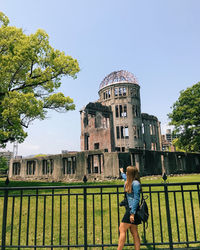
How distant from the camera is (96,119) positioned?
34469 mm

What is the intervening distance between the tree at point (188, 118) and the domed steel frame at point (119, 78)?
10179mm

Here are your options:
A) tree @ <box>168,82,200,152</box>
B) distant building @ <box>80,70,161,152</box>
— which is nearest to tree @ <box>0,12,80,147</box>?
distant building @ <box>80,70,161,152</box>

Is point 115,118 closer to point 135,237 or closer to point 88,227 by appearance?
point 88,227

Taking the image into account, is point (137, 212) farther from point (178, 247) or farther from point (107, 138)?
point (107, 138)

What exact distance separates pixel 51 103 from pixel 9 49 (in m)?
4.95

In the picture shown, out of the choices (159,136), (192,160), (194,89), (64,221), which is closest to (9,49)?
(64,221)

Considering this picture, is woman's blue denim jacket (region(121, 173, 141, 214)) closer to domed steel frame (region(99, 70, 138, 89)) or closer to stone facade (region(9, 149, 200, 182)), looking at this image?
stone facade (region(9, 149, 200, 182))

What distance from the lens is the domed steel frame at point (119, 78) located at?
37094 mm

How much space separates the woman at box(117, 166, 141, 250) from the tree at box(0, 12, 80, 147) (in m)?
10.3

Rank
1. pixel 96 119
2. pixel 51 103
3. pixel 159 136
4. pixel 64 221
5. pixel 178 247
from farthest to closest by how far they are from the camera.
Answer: pixel 159 136 < pixel 96 119 < pixel 51 103 < pixel 64 221 < pixel 178 247

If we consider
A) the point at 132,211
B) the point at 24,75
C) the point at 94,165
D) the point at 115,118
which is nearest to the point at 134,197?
the point at 132,211

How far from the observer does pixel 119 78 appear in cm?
3719

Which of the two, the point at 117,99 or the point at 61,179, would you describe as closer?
the point at 61,179

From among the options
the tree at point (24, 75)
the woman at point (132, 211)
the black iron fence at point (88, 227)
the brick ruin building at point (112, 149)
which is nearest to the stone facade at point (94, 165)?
the brick ruin building at point (112, 149)
